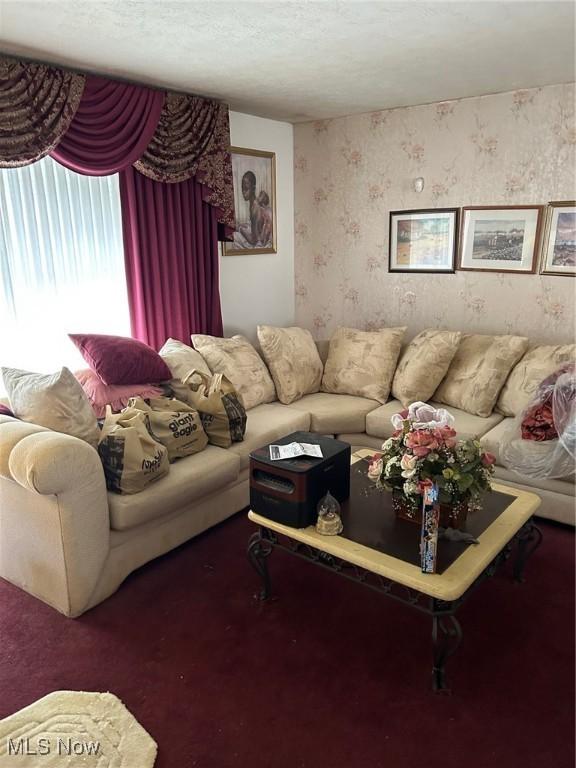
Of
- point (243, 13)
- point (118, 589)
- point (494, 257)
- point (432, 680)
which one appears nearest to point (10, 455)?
point (118, 589)

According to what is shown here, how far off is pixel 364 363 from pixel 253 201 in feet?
4.87

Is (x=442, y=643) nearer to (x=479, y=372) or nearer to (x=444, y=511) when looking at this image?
(x=444, y=511)

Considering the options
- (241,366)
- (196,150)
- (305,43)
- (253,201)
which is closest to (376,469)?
(241,366)

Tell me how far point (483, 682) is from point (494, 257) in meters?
2.68

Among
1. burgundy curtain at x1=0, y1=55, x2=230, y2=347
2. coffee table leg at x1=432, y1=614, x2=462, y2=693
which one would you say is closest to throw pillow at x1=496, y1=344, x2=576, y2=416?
coffee table leg at x1=432, y1=614, x2=462, y2=693

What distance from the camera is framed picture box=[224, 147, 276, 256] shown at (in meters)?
4.18

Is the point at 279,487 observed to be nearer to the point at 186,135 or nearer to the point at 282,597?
the point at 282,597

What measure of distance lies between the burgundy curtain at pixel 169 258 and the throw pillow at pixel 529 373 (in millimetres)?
1975

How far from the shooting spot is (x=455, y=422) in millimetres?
3400

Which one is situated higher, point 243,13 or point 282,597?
point 243,13

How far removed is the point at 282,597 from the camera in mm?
2551

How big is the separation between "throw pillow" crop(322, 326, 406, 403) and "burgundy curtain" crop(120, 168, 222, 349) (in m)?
0.88

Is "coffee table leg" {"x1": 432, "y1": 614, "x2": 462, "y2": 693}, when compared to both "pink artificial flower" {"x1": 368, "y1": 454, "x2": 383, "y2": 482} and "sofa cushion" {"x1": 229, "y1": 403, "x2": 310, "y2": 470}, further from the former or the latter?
"sofa cushion" {"x1": 229, "y1": 403, "x2": 310, "y2": 470}

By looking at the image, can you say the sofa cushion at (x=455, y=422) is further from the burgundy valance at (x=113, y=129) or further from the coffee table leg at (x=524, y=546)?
the burgundy valance at (x=113, y=129)
